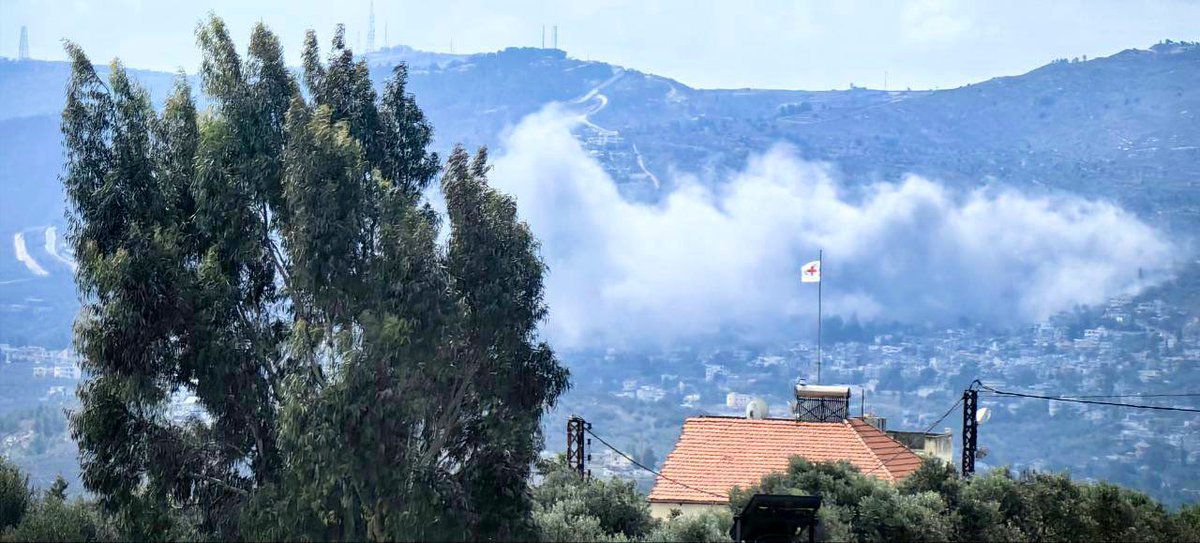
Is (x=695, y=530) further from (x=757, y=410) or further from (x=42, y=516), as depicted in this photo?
(x=757, y=410)

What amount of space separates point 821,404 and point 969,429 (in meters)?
15.0

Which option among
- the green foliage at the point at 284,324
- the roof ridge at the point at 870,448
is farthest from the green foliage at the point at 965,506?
the green foliage at the point at 284,324

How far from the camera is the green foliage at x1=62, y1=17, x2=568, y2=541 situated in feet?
86.4

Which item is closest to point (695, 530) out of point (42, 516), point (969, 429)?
point (969, 429)

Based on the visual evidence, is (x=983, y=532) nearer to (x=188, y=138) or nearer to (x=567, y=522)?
(x=567, y=522)

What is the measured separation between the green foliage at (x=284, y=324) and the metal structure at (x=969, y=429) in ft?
46.8

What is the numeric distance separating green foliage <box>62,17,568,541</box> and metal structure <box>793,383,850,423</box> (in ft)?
87.3

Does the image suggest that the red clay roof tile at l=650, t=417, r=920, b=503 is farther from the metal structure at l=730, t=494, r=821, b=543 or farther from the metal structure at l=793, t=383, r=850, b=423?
the metal structure at l=730, t=494, r=821, b=543

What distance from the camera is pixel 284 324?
28594mm

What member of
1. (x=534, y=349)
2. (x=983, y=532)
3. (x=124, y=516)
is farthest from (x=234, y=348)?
(x=983, y=532)

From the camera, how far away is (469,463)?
28500mm

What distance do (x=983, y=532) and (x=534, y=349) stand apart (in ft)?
45.2

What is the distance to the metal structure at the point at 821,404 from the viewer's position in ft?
178

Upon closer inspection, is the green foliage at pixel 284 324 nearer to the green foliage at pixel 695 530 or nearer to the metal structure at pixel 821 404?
the green foliage at pixel 695 530
